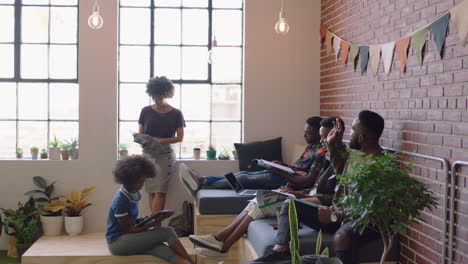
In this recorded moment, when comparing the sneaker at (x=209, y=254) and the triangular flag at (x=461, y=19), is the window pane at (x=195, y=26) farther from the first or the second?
the triangular flag at (x=461, y=19)

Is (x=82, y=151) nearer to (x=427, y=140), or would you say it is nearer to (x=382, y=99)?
(x=382, y=99)

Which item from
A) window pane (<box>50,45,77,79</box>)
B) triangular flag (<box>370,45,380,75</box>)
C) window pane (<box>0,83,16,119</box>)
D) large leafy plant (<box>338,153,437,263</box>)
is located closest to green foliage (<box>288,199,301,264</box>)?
large leafy plant (<box>338,153,437,263</box>)

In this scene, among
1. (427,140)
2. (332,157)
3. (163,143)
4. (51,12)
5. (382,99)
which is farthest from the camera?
(51,12)

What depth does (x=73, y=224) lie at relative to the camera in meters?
6.59

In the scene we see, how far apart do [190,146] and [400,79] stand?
10.2 ft

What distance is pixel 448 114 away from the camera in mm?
3887

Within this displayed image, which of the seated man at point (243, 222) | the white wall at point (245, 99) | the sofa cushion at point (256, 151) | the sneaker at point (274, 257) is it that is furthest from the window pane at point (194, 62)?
the sneaker at point (274, 257)

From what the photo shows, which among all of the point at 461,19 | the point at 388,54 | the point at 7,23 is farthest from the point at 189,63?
the point at 461,19

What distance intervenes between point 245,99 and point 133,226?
94.0 inches

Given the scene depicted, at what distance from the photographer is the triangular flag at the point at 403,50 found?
4.46 meters

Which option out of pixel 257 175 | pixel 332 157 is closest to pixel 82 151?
pixel 257 175

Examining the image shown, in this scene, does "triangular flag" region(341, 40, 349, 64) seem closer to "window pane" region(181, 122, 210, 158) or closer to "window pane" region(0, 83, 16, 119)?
"window pane" region(181, 122, 210, 158)

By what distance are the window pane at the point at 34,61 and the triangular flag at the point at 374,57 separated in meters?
3.62

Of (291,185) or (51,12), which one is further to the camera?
(51,12)
